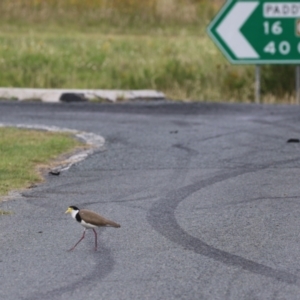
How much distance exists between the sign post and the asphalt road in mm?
4529

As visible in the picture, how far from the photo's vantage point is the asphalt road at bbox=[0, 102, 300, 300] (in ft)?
23.2

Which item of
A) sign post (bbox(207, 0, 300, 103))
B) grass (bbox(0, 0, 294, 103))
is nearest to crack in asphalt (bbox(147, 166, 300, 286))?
sign post (bbox(207, 0, 300, 103))

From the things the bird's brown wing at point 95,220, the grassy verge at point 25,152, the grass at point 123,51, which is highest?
the bird's brown wing at point 95,220

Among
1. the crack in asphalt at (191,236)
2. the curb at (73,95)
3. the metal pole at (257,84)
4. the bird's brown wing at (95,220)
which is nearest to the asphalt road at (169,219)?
the crack in asphalt at (191,236)

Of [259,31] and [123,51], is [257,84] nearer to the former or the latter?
[259,31]

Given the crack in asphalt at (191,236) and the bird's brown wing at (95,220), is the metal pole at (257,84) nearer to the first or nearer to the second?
the crack in asphalt at (191,236)

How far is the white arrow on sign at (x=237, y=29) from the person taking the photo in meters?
20.8

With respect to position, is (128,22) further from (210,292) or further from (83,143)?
(210,292)

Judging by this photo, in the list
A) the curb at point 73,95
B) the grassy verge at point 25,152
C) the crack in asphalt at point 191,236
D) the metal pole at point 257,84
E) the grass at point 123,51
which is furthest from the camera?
the grass at point 123,51

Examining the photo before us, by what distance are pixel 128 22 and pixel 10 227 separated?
26.7 meters

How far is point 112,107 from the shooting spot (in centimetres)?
1906

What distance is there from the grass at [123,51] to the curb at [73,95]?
1.01 metres

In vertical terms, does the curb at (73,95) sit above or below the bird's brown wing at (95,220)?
below

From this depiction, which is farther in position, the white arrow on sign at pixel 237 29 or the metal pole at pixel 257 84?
the white arrow on sign at pixel 237 29
